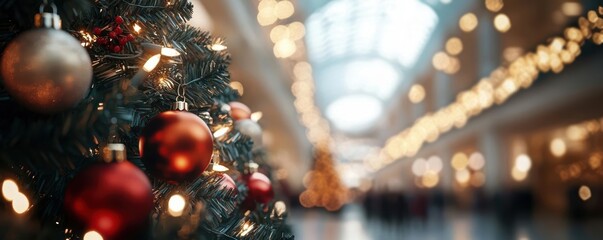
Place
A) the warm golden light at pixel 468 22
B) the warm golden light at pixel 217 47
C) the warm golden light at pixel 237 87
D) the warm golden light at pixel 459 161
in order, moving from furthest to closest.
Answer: the warm golden light at pixel 459 161 → the warm golden light at pixel 468 22 → the warm golden light at pixel 237 87 → the warm golden light at pixel 217 47

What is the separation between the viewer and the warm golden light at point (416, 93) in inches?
1396

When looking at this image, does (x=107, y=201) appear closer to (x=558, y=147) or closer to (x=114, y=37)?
(x=114, y=37)

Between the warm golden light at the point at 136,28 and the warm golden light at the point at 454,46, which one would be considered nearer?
the warm golden light at the point at 136,28

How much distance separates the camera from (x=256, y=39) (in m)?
16.5

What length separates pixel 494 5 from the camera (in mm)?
20375

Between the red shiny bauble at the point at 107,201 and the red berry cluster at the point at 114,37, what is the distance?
0.46 m

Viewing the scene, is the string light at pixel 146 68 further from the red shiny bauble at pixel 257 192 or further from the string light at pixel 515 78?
the string light at pixel 515 78

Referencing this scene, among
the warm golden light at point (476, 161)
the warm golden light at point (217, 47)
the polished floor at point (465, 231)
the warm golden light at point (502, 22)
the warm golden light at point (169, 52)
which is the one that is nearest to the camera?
the warm golden light at point (169, 52)

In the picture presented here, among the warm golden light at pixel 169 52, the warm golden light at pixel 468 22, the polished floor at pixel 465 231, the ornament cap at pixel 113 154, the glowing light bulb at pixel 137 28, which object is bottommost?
the ornament cap at pixel 113 154

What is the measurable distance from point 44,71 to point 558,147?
743 inches

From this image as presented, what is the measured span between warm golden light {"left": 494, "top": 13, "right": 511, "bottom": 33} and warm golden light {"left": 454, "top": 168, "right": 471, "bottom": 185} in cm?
889

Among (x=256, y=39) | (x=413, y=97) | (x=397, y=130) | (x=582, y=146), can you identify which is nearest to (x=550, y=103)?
(x=582, y=146)

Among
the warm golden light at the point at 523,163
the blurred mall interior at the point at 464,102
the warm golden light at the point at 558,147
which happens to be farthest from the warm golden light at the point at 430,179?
the warm golden light at the point at 558,147

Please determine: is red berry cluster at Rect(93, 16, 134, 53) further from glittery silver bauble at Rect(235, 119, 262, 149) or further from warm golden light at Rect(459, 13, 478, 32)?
warm golden light at Rect(459, 13, 478, 32)
